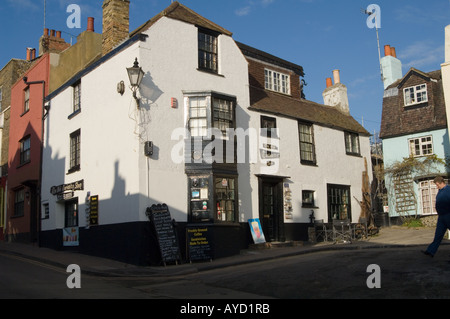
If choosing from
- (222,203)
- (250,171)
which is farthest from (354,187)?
(222,203)

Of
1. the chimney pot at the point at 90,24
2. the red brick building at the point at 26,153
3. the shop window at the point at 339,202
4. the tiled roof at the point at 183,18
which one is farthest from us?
the chimney pot at the point at 90,24

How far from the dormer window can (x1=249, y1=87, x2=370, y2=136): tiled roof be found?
205 inches

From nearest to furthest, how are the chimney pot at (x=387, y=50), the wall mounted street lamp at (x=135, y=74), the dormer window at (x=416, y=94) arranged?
the wall mounted street lamp at (x=135, y=74)
the dormer window at (x=416, y=94)
the chimney pot at (x=387, y=50)

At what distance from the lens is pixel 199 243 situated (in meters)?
15.1

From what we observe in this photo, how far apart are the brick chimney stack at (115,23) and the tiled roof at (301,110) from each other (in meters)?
5.83

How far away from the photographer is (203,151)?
16.1m

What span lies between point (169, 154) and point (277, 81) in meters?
8.64

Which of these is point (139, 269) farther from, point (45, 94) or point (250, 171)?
point (45, 94)

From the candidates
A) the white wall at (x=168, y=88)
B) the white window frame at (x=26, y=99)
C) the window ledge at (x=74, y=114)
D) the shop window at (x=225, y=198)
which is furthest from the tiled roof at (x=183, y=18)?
the white window frame at (x=26, y=99)

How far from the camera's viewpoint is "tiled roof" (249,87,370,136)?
63.6 feet

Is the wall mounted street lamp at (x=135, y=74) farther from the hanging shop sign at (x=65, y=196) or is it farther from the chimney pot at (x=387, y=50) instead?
the chimney pot at (x=387, y=50)

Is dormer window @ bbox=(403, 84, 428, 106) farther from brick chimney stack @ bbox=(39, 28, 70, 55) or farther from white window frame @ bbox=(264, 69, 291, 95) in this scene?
brick chimney stack @ bbox=(39, 28, 70, 55)

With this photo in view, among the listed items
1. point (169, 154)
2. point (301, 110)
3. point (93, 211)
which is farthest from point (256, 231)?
point (301, 110)

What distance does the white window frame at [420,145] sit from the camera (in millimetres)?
26156
